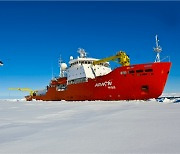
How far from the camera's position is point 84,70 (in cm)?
3456

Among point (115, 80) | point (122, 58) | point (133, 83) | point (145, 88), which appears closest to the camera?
point (145, 88)

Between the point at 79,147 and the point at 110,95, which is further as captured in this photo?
the point at 110,95

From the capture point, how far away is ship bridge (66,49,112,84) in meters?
34.6

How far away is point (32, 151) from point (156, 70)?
2505 centimetres

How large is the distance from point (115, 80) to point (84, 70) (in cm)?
770

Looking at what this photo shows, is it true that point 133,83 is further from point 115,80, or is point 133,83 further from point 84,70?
point 84,70

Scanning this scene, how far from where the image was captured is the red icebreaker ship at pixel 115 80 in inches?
1045

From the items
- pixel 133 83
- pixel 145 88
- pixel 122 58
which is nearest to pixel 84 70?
pixel 122 58

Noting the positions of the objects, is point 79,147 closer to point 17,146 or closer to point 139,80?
point 17,146

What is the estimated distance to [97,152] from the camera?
3.06m

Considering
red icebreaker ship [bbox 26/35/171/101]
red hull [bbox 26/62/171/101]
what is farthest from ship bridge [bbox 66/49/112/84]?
red hull [bbox 26/62/171/101]

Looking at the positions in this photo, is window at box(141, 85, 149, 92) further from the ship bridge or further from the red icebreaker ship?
the ship bridge

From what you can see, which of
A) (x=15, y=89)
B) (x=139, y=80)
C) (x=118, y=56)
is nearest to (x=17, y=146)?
(x=139, y=80)

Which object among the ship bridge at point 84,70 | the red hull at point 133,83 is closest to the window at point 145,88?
the red hull at point 133,83
